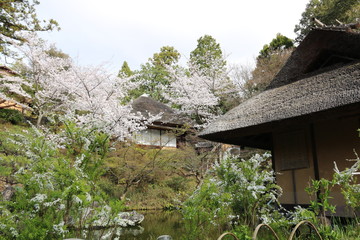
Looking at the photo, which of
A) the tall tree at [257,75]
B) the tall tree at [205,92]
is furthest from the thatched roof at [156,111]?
the tall tree at [257,75]

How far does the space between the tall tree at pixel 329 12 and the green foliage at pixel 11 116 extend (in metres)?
16.1

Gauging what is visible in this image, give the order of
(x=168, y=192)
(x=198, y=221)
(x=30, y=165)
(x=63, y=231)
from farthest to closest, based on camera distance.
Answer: (x=168, y=192), (x=198, y=221), (x=30, y=165), (x=63, y=231)

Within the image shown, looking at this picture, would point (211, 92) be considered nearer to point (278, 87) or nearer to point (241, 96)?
point (241, 96)

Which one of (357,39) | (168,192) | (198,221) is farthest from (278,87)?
(168,192)

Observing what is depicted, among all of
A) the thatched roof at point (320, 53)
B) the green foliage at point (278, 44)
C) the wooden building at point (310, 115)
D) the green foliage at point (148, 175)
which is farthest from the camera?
Result: the green foliage at point (278, 44)

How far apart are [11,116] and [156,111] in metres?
8.49

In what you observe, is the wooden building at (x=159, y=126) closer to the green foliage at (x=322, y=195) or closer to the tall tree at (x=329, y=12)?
the tall tree at (x=329, y=12)

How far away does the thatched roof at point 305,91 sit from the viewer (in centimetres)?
507

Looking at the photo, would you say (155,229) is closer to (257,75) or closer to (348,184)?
(348,184)

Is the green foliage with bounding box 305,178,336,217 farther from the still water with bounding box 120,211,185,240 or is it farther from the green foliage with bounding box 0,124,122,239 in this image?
the still water with bounding box 120,211,185,240

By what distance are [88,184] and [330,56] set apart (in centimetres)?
667

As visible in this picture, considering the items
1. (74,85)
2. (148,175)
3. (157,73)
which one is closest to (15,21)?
(74,85)

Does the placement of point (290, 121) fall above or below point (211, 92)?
below

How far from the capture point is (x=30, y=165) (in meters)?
3.07
